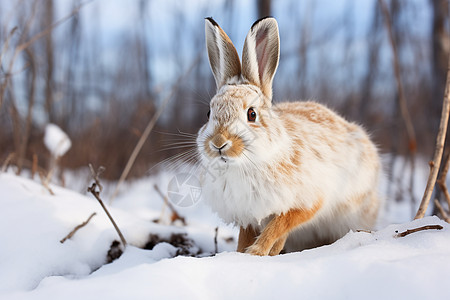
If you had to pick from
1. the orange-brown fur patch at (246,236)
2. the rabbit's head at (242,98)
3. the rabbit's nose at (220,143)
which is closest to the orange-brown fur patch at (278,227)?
the orange-brown fur patch at (246,236)

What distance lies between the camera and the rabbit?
6.79 feet

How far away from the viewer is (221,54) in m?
2.40

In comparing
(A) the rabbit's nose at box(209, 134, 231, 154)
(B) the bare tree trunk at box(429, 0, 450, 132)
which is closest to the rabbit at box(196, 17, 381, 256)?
(A) the rabbit's nose at box(209, 134, 231, 154)

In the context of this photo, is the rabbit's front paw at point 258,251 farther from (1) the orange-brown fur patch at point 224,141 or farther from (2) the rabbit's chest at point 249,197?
(1) the orange-brown fur patch at point 224,141

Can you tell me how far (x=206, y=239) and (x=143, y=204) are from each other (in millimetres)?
2833

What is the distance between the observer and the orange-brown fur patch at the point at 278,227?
204 cm

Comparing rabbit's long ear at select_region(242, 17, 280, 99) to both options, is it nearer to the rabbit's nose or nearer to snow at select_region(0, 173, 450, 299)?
the rabbit's nose

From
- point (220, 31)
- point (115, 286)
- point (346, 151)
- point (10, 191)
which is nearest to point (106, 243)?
point (10, 191)

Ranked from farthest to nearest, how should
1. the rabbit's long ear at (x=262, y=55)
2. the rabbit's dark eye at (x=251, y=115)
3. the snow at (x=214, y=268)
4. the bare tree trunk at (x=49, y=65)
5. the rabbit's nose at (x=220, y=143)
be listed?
the bare tree trunk at (x=49, y=65) → the rabbit's long ear at (x=262, y=55) → the rabbit's dark eye at (x=251, y=115) → the rabbit's nose at (x=220, y=143) → the snow at (x=214, y=268)

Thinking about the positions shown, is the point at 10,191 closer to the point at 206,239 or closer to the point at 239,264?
the point at 206,239

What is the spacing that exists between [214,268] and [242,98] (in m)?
1.02

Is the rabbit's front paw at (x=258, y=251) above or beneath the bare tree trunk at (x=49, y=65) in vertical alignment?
beneath

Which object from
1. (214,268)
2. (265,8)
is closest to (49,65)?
(265,8)

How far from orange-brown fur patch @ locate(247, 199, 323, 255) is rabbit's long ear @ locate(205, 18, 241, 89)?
0.92m
